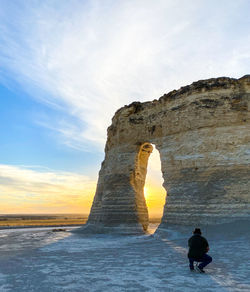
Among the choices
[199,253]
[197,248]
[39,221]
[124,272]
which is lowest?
[124,272]

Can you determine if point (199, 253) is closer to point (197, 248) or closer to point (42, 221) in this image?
point (197, 248)

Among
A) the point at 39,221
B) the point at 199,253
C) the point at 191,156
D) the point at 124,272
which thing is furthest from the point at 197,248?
the point at 39,221

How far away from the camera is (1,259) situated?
955 centimetres

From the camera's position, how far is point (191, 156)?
16.2 meters

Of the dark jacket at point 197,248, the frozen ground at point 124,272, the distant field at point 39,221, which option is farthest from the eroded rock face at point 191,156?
the distant field at point 39,221

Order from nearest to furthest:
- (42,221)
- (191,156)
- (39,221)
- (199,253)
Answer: (199,253) → (191,156) → (39,221) → (42,221)

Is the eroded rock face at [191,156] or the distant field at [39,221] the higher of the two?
the eroded rock face at [191,156]

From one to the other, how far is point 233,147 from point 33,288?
41.6ft

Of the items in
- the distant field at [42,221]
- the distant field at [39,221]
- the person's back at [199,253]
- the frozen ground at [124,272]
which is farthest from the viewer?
the distant field at [39,221]

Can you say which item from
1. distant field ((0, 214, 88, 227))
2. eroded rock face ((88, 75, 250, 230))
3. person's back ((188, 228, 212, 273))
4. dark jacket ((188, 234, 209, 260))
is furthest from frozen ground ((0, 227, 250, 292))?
distant field ((0, 214, 88, 227))

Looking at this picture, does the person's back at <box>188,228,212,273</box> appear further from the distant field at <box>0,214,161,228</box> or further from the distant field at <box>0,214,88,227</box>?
the distant field at <box>0,214,88,227</box>

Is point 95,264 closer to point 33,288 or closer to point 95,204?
point 33,288

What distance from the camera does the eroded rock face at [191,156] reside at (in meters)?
14.4

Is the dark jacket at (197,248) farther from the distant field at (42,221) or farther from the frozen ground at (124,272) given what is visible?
A: the distant field at (42,221)
